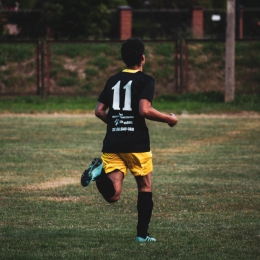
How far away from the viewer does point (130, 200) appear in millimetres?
9227

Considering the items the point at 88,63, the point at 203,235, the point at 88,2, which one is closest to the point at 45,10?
the point at 88,2

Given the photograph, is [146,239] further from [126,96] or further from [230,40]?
[230,40]

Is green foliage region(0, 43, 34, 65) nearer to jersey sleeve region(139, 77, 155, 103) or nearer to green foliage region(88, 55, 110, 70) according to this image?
green foliage region(88, 55, 110, 70)

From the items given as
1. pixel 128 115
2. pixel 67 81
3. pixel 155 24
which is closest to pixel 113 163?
pixel 128 115

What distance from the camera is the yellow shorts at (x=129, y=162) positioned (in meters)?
6.55

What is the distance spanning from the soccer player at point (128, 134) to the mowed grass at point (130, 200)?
55 centimetres

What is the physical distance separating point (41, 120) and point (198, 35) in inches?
518

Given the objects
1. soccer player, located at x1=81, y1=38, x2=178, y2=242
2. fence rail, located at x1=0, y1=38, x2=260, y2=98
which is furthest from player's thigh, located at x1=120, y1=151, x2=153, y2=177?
fence rail, located at x1=0, y1=38, x2=260, y2=98

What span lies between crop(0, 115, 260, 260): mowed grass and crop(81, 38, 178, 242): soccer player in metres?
0.55

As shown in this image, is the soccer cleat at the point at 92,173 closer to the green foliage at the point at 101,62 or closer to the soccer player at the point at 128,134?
the soccer player at the point at 128,134

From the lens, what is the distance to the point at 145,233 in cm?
672

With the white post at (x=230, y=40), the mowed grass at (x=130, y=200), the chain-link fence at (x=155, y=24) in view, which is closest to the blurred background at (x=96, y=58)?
the chain-link fence at (x=155, y=24)

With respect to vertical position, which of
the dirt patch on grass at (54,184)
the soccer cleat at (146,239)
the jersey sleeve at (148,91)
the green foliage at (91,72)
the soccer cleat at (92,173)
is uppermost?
the jersey sleeve at (148,91)

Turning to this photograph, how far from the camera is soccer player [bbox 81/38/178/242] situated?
6.53 meters
